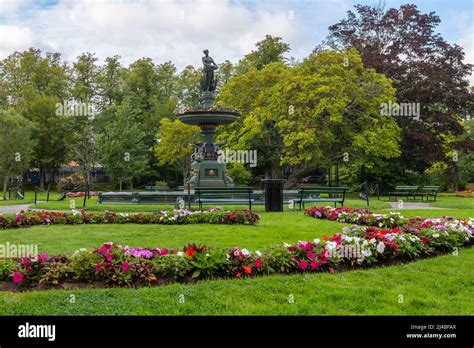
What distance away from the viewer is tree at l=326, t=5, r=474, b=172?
1307 inches

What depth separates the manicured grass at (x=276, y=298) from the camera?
5.04m

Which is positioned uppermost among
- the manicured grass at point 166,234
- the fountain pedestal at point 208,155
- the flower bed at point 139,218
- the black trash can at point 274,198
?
the fountain pedestal at point 208,155

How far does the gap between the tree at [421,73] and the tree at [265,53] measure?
9.53 m

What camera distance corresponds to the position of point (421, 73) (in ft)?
113

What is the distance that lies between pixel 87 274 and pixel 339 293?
3110mm

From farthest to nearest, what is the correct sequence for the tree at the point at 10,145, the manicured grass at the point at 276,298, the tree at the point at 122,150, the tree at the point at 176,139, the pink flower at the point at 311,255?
1. the tree at the point at 122,150
2. the tree at the point at 176,139
3. the tree at the point at 10,145
4. the pink flower at the point at 311,255
5. the manicured grass at the point at 276,298

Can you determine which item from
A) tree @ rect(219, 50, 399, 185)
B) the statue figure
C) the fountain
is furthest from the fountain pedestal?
tree @ rect(219, 50, 399, 185)

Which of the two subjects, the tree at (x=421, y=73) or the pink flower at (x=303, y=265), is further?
the tree at (x=421, y=73)

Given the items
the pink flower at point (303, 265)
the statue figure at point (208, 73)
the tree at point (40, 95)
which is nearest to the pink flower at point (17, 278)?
the pink flower at point (303, 265)

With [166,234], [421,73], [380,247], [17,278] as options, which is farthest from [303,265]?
[421,73]

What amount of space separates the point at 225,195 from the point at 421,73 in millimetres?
24185

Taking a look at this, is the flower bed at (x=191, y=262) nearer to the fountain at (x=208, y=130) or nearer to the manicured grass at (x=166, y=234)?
the manicured grass at (x=166, y=234)
